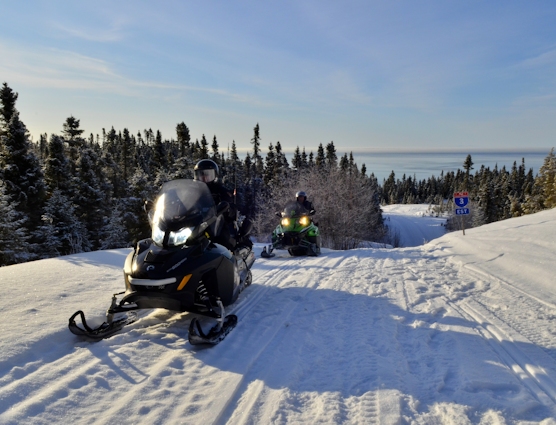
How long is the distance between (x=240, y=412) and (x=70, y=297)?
314 cm

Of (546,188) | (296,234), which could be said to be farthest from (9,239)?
(546,188)

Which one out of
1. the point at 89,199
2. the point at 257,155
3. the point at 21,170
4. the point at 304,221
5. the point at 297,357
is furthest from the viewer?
the point at 257,155

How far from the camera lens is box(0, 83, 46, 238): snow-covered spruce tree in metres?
21.7

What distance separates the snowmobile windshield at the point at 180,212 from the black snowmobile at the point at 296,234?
4.92 metres

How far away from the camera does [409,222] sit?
75.0 m

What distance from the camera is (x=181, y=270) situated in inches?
145

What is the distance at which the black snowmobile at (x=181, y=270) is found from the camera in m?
3.61

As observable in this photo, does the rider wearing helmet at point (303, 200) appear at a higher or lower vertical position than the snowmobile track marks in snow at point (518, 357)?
higher

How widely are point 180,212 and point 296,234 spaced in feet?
18.8

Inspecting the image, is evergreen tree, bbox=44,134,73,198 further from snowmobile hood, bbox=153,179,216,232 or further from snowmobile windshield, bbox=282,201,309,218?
snowmobile hood, bbox=153,179,216,232

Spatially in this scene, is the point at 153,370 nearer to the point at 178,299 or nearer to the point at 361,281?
the point at 178,299

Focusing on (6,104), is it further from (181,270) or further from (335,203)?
(181,270)

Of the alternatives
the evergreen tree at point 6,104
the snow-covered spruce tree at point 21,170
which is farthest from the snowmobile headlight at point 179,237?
the evergreen tree at point 6,104

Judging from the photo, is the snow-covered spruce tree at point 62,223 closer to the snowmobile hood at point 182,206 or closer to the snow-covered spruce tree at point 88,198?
the snow-covered spruce tree at point 88,198
